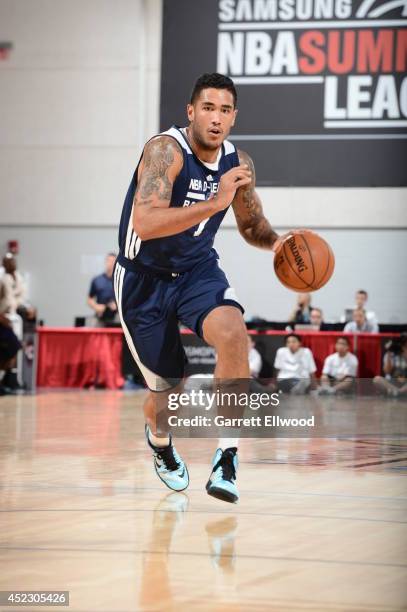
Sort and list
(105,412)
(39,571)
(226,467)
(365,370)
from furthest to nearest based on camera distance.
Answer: (365,370)
(105,412)
(226,467)
(39,571)

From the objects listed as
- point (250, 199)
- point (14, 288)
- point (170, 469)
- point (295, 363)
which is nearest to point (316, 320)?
point (295, 363)

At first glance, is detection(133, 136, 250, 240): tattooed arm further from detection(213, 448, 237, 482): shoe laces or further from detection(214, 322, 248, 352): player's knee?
detection(213, 448, 237, 482): shoe laces

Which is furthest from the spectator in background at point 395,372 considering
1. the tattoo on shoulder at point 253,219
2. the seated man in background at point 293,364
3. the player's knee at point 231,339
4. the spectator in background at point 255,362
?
the player's knee at point 231,339

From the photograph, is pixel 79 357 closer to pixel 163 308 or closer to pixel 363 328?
pixel 363 328

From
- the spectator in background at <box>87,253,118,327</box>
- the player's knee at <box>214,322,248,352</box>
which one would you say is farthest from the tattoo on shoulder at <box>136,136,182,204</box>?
the spectator in background at <box>87,253,118,327</box>

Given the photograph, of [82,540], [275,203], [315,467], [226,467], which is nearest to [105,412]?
[315,467]

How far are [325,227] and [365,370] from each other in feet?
15.7

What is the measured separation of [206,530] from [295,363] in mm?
8522

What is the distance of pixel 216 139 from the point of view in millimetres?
4512

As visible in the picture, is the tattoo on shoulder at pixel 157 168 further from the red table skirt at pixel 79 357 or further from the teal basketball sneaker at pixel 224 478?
the red table skirt at pixel 79 357

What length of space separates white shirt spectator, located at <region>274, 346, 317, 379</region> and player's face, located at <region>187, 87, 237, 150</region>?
7890 mm

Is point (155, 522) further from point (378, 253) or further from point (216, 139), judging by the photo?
point (378, 253)

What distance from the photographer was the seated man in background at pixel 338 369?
12.4 metres

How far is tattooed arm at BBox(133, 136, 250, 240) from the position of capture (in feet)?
13.7
